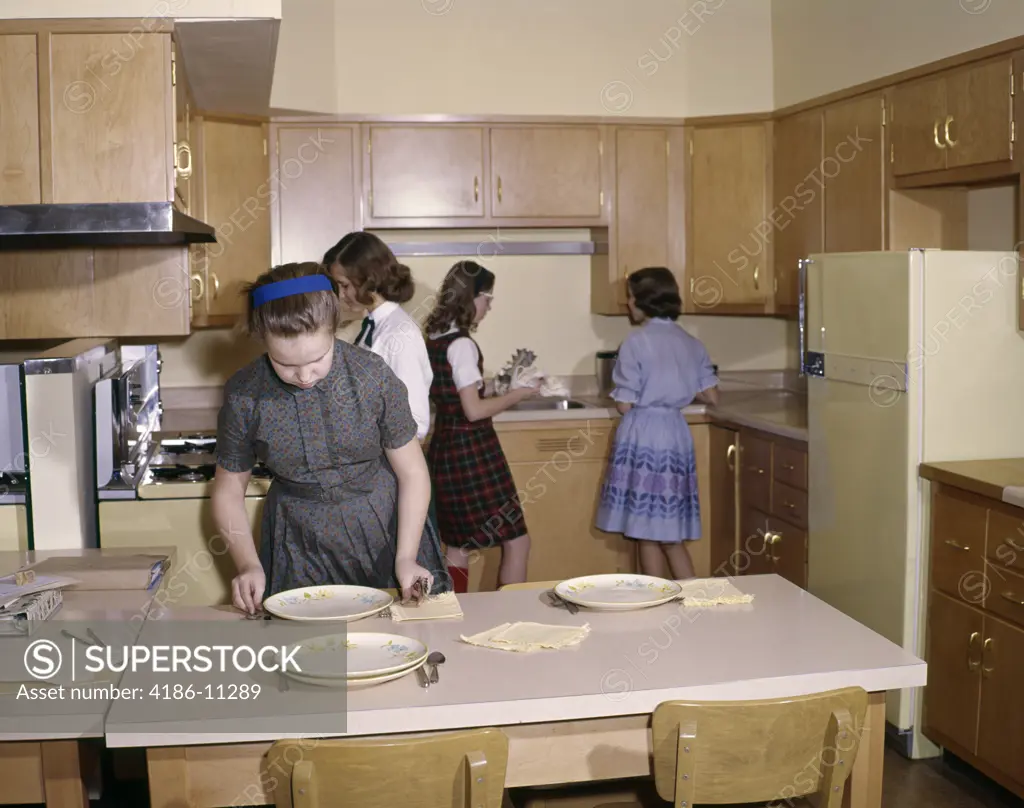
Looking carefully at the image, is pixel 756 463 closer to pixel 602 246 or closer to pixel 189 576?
pixel 602 246

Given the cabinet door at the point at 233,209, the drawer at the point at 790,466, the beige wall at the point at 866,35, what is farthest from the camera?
the cabinet door at the point at 233,209

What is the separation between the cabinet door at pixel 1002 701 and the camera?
284 cm

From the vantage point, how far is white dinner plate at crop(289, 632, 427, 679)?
175 cm

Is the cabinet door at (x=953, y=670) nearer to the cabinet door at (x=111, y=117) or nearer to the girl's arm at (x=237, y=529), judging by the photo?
the girl's arm at (x=237, y=529)

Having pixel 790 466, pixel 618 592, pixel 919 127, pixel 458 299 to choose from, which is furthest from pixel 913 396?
pixel 458 299

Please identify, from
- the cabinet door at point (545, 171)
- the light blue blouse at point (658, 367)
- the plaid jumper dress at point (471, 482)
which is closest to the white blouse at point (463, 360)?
the plaid jumper dress at point (471, 482)

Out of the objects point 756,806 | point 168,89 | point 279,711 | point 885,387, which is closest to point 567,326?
point 885,387

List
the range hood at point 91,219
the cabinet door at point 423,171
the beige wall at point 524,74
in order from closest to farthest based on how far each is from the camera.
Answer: the range hood at point 91,219 < the cabinet door at point 423,171 < the beige wall at point 524,74

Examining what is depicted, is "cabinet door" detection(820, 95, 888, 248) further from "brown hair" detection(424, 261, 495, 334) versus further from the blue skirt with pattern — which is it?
"brown hair" detection(424, 261, 495, 334)

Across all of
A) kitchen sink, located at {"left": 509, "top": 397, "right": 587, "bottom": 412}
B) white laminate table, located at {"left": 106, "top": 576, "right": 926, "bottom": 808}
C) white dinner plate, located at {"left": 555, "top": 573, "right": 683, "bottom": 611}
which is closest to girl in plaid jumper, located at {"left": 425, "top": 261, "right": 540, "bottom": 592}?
kitchen sink, located at {"left": 509, "top": 397, "right": 587, "bottom": 412}

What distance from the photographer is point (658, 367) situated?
434 cm

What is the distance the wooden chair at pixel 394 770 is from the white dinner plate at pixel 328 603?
16.2 inches

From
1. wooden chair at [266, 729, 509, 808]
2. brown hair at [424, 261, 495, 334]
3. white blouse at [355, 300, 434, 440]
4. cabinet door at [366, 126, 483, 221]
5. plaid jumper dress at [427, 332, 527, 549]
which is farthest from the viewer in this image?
cabinet door at [366, 126, 483, 221]

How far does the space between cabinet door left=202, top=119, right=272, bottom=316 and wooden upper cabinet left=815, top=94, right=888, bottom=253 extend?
87.4 inches
